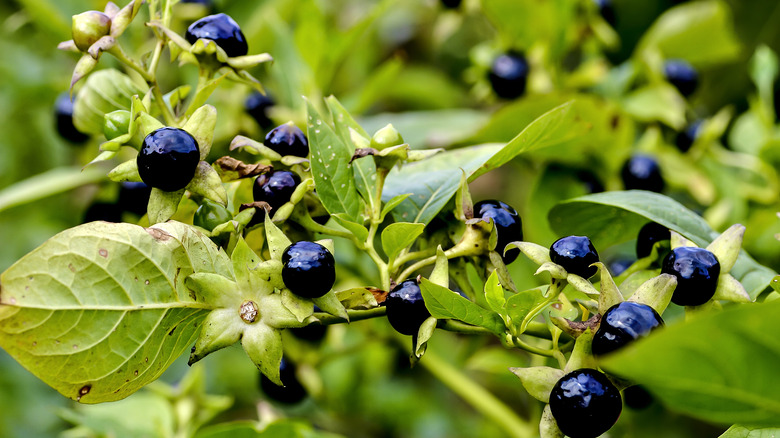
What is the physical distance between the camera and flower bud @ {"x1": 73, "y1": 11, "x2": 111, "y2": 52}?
3.24 ft

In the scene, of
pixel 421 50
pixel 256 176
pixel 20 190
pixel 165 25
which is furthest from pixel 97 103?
pixel 421 50

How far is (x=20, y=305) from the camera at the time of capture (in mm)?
802

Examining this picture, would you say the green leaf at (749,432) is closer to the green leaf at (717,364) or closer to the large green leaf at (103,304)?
Result: the green leaf at (717,364)

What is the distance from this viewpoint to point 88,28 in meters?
0.99

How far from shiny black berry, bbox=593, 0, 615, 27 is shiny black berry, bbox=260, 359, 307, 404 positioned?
4.06 ft

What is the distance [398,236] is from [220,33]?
0.41 metres

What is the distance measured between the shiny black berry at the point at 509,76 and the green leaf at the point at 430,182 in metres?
0.62

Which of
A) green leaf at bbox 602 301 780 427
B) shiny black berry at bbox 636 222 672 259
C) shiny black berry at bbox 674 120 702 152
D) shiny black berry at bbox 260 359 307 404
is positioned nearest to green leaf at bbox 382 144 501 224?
shiny black berry at bbox 636 222 672 259

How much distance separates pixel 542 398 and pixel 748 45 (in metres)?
2.28

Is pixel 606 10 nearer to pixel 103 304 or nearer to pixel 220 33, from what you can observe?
pixel 220 33

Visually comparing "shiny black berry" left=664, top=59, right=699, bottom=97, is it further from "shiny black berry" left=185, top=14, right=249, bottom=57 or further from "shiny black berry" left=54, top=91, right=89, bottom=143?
"shiny black berry" left=54, top=91, right=89, bottom=143

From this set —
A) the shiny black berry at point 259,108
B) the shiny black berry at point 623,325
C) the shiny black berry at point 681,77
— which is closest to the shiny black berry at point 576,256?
the shiny black berry at point 623,325

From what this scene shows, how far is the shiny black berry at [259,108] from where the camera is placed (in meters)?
1.72

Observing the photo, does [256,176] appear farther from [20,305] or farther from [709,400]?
[709,400]
